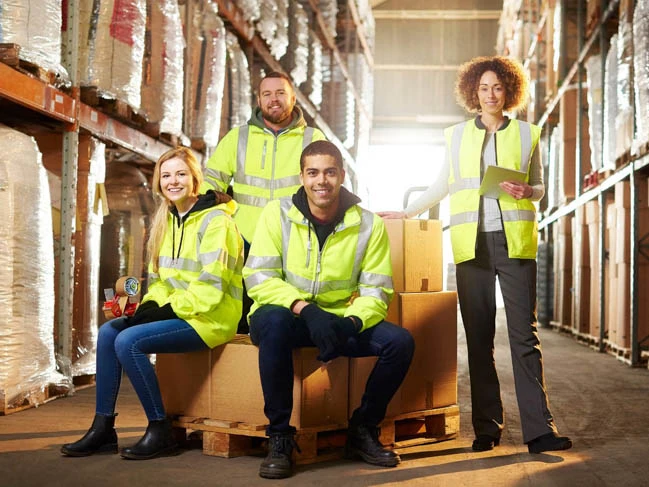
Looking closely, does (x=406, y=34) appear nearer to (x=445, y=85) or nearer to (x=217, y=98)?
(x=445, y=85)

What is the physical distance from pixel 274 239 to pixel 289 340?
0.48m

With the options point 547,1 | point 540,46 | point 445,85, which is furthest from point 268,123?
point 445,85

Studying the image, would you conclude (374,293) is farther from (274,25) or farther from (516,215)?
(274,25)

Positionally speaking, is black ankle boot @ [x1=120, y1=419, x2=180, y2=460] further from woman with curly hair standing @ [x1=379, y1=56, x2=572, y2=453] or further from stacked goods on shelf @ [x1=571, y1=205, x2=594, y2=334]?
stacked goods on shelf @ [x1=571, y1=205, x2=594, y2=334]

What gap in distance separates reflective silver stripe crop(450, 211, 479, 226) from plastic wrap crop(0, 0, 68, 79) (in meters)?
2.54

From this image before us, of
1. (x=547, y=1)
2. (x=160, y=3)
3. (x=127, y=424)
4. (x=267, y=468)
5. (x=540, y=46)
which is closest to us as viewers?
(x=267, y=468)

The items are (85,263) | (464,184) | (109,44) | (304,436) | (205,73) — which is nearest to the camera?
(304,436)

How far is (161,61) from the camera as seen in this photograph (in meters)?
6.16

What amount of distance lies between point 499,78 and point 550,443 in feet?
5.59

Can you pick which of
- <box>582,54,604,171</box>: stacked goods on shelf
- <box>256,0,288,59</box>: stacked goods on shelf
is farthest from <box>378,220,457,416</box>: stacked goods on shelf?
<box>582,54,604,171</box>: stacked goods on shelf

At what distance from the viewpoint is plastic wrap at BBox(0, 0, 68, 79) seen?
14.9ft

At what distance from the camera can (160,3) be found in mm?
6113

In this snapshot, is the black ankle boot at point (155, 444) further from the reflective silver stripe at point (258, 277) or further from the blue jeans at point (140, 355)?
the reflective silver stripe at point (258, 277)

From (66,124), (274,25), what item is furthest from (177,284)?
(274,25)
